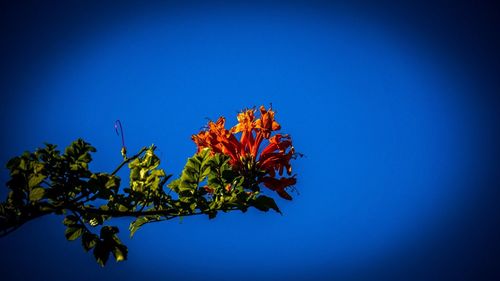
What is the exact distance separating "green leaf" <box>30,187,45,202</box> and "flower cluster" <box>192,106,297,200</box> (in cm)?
121

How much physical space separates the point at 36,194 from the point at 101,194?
26cm

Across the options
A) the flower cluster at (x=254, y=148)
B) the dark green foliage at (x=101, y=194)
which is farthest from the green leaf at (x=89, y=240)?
the flower cluster at (x=254, y=148)

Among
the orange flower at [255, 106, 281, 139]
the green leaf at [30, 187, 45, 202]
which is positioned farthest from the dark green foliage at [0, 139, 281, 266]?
the orange flower at [255, 106, 281, 139]

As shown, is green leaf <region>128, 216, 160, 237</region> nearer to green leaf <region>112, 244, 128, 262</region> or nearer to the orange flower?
green leaf <region>112, 244, 128, 262</region>

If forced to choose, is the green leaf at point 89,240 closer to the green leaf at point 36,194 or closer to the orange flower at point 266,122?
the green leaf at point 36,194

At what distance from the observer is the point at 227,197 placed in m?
1.84

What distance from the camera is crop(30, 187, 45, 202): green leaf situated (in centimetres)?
147

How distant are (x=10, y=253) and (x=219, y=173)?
8120cm

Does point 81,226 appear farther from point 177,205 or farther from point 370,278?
point 370,278

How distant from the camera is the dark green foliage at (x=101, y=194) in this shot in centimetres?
149

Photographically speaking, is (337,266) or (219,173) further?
(337,266)

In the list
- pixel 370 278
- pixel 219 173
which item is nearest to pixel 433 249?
pixel 370 278

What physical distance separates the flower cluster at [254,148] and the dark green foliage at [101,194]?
58 centimetres

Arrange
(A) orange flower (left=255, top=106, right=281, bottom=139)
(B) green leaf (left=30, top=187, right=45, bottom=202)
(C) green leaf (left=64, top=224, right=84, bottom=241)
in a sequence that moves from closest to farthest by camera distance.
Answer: (B) green leaf (left=30, top=187, right=45, bottom=202) → (C) green leaf (left=64, top=224, right=84, bottom=241) → (A) orange flower (left=255, top=106, right=281, bottom=139)
